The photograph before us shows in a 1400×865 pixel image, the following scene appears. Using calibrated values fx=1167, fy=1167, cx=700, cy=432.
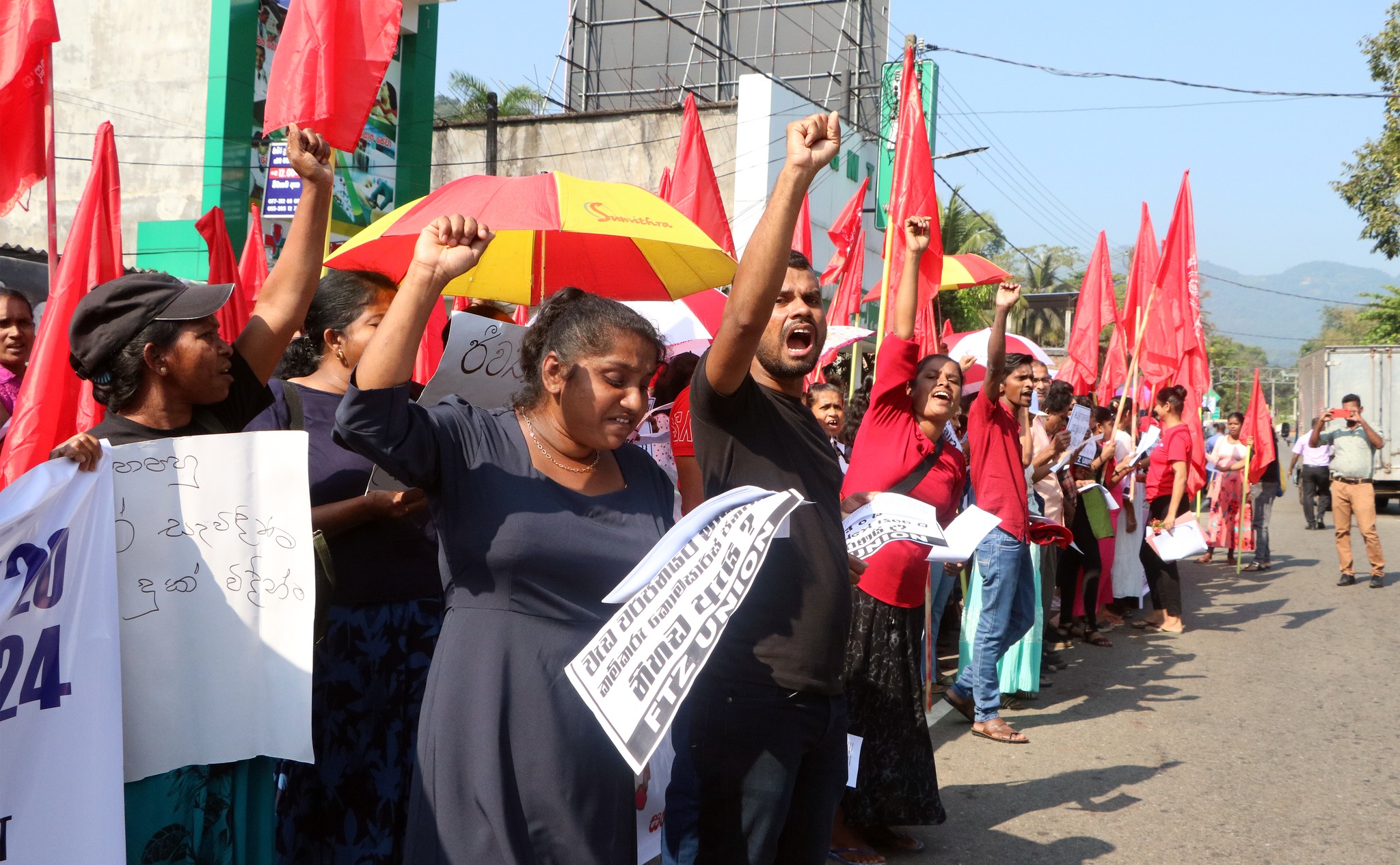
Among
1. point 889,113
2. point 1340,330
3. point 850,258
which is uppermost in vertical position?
point 1340,330

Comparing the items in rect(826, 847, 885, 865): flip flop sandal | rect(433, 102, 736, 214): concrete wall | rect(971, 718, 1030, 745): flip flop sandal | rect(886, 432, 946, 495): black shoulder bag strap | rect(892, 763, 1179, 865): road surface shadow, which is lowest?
rect(892, 763, 1179, 865): road surface shadow

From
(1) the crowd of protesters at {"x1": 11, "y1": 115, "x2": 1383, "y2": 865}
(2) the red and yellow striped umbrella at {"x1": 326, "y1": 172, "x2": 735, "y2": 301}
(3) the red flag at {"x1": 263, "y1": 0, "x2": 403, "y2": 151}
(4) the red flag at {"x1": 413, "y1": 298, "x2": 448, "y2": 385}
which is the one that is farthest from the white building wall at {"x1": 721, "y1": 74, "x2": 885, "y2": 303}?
(1) the crowd of protesters at {"x1": 11, "y1": 115, "x2": 1383, "y2": 865}

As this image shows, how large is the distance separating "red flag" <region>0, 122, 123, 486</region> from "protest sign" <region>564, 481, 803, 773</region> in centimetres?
207

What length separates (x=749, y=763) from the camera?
2.76 metres

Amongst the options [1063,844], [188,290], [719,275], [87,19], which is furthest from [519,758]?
[87,19]

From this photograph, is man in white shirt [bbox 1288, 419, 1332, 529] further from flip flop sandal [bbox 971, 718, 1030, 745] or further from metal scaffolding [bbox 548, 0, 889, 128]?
metal scaffolding [bbox 548, 0, 889, 128]

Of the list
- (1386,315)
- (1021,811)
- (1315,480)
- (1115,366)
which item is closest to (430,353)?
(1021,811)

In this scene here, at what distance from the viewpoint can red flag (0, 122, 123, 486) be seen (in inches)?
133

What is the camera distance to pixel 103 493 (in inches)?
94.9

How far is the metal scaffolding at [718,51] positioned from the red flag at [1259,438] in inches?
558

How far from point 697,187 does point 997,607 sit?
3.63m

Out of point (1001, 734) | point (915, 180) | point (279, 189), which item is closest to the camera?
point (1001, 734)

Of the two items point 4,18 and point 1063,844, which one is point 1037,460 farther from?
point 4,18

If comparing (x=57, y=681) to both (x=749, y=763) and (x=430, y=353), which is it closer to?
(x=749, y=763)
